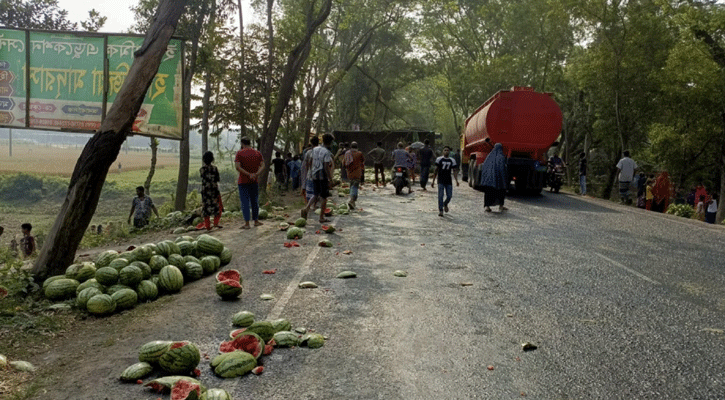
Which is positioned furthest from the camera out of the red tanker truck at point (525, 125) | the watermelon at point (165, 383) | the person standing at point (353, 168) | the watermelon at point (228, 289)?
the red tanker truck at point (525, 125)

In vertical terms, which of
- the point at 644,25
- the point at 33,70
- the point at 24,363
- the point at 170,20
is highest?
the point at 644,25

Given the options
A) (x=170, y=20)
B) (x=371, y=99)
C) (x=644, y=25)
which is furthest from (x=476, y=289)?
(x=371, y=99)

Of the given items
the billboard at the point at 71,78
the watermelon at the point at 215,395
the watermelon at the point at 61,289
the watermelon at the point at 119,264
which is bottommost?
the watermelon at the point at 61,289

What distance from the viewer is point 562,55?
4009cm

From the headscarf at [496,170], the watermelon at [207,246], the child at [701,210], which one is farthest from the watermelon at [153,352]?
the child at [701,210]

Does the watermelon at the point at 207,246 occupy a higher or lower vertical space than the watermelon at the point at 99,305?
higher

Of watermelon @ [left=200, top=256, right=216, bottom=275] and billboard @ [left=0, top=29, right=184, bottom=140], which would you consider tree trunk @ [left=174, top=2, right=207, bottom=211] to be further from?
watermelon @ [left=200, top=256, right=216, bottom=275]

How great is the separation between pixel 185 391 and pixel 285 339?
136 centimetres

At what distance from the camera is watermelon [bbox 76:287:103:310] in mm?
6652

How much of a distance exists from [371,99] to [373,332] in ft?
163

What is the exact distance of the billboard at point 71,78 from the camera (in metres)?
10.4

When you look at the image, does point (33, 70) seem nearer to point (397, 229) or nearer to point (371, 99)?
point (397, 229)

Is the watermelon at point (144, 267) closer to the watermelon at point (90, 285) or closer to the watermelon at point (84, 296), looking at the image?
the watermelon at point (90, 285)

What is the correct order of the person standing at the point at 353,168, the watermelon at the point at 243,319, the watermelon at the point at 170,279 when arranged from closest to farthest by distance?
the watermelon at the point at 243,319
the watermelon at the point at 170,279
the person standing at the point at 353,168
